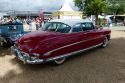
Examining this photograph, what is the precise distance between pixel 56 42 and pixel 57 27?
997mm

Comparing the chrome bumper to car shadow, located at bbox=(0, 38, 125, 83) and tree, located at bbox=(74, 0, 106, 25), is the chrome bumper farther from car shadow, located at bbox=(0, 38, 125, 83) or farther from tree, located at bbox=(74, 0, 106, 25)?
tree, located at bbox=(74, 0, 106, 25)

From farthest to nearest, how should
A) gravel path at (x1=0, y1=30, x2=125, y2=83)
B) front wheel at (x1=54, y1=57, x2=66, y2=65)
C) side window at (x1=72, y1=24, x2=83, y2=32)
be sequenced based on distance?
1. side window at (x1=72, y1=24, x2=83, y2=32)
2. front wheel at (x1=54, y1=57, x2=66, y2=65)
3. gravel path at (x1=0, y1=30, x2=125, y2=83)

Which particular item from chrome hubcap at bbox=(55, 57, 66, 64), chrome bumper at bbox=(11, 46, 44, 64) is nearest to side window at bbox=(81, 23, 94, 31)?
chrome hubcap at bbox=(55, 57, 66, 64)

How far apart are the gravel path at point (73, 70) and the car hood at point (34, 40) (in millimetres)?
756

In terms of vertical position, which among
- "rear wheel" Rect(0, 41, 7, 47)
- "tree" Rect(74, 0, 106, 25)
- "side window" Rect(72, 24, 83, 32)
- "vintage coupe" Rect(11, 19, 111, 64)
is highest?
"tree" Rect(74, 0, 106, 25)

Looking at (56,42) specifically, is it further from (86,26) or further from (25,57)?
(86,26)

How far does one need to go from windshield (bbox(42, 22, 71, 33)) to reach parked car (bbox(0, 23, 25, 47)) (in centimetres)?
254

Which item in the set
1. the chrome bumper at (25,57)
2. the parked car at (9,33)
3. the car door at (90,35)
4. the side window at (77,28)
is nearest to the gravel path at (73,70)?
the chrome bumper at (25,57)

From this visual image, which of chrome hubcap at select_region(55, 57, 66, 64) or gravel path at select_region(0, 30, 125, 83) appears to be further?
chrome hubcap at select_region(55, 57, 66, 64)

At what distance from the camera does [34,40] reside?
645cm

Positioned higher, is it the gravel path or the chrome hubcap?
the chrome hubcap

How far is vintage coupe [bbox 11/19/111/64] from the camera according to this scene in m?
6.12

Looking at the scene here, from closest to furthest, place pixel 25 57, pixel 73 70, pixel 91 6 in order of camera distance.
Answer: pixel 25 57
pixel 73 70
pixel 91 6

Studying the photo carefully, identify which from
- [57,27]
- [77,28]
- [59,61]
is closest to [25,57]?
[59,61]
